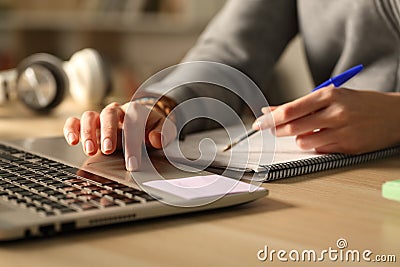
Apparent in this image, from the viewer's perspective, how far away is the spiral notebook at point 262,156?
82 cm

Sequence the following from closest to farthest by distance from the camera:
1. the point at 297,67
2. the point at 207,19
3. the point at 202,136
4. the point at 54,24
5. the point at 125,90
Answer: the point at 202,136 < the point at 125,90 < the point at 297,67 < the point at 207,19 < the point at 54,24

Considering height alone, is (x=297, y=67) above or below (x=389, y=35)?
below

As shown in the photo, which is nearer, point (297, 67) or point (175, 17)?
point (297, 67)

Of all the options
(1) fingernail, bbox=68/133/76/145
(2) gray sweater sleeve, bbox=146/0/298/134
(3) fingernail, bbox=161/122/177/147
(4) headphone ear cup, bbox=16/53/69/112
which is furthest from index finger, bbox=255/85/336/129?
(4) headphone ear cup, bbox=16/53/69/112

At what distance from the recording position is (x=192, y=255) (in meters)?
0.54

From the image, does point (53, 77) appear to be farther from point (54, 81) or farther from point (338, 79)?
point (338, 79)

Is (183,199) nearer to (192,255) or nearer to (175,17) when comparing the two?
(192,255)

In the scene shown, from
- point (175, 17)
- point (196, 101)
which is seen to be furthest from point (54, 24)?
point (196, 101)

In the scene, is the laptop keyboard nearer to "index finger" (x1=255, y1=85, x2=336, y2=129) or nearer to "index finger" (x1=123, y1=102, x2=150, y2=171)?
"index finger" (x1=123, y1=102, x2=150, y2=171)

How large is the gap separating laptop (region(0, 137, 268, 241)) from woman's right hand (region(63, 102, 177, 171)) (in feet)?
0.06

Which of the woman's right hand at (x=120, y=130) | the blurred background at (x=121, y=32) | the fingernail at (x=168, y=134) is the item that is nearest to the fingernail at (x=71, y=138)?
the woman's right hand at (x=120, y=130)

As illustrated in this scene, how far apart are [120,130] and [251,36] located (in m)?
0.54

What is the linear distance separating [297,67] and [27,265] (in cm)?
219

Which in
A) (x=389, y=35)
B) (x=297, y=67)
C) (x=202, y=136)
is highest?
(x=389, y=35)
